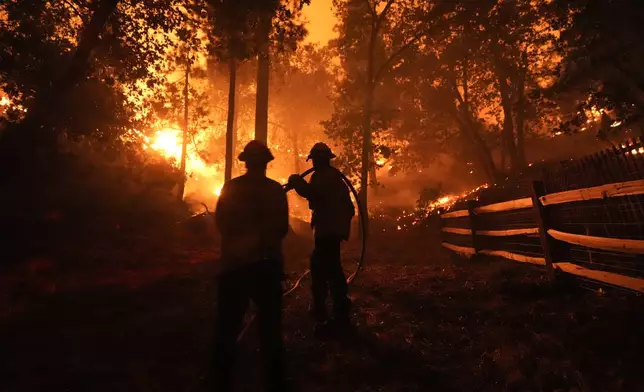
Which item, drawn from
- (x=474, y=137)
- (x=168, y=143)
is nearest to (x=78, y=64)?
(x=168, y=143)

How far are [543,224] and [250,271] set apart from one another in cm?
529

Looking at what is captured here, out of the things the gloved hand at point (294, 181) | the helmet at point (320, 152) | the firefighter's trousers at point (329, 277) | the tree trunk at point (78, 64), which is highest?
the tree trunk at point (78, 64)

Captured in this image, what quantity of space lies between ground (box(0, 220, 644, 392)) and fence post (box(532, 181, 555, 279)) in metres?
0.41

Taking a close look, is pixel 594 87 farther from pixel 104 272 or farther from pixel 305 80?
pixel 305 80

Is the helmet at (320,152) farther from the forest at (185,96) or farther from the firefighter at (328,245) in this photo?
the forest at (185,96)

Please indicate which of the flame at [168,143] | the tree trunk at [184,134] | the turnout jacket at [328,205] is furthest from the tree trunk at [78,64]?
the turnout jacket at [328,205]

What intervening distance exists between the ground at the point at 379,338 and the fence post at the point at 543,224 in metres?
0.41

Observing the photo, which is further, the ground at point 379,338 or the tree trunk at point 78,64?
the tree trunk at point 78,64

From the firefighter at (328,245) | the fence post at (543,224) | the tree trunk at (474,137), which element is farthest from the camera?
the tree trunk at (474,137)

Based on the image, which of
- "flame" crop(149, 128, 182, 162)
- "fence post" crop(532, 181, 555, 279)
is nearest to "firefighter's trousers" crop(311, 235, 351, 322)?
"fence post" crop(532, 181, 555, 279)

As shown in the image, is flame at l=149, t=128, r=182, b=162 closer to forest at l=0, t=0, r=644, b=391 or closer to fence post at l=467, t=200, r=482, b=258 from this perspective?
forest at l=0, t=0, r=644, b=391

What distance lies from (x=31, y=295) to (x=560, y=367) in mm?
9144

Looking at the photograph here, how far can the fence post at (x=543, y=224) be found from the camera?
6.14 m

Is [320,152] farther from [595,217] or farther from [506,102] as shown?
[506,102]
